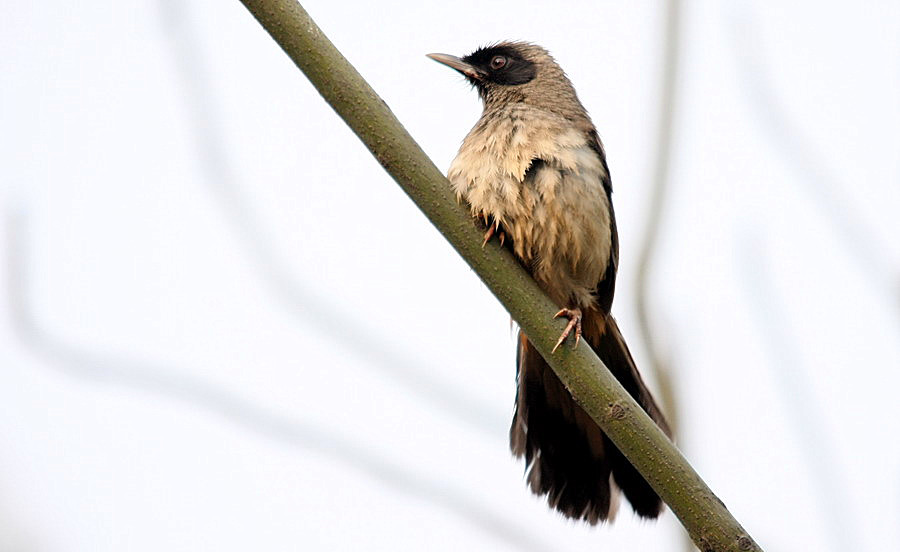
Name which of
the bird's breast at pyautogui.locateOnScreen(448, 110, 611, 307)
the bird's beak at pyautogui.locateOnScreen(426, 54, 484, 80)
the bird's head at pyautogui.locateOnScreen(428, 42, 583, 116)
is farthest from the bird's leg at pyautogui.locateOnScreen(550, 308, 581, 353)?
the bird's beak at pyautogui.locateOnScreen(426, 54, 484, 80)

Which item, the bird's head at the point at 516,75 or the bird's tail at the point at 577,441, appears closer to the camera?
the bird's tail at the point at 577,441

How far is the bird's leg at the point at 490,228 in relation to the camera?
10.6ft

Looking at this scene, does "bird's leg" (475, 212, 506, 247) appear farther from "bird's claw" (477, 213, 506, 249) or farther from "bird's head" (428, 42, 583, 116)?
"bird's head" (428, 42, 583, 116)

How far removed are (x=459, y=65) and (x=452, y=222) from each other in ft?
7.98

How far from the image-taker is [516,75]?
504cm

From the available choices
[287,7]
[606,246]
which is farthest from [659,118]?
[287,7]

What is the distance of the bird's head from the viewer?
15.6ft

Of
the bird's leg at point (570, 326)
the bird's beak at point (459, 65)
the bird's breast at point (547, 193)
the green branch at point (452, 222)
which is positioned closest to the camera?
the green branch at point (452, 222)

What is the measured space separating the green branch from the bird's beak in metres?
2.25

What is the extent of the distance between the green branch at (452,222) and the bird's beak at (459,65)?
7.37 ft

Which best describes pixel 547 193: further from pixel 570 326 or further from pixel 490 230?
pixel 570 326

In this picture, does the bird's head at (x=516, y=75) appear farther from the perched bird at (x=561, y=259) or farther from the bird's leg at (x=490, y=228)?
the bird's leg at (x=490, y=228)

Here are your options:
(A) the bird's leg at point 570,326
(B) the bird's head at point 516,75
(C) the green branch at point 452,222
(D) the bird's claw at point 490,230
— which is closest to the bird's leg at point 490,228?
(D) the bird's claw at point 490,230

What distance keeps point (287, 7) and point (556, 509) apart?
2.31m
